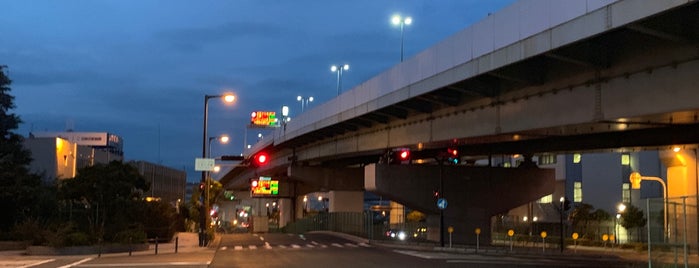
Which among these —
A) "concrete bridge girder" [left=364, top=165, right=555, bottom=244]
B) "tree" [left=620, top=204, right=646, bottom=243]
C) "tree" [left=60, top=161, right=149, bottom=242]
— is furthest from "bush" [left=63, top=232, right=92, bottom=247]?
"tree" [left=620, top=204, right=646, bottom=243]

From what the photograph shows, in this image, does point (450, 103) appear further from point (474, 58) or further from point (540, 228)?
point (540, 228)

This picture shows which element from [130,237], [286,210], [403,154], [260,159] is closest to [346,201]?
[286,210]

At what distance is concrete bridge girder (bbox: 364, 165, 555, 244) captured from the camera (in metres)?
39.5

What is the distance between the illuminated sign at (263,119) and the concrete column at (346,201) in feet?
82.4

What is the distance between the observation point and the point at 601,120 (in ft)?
67.5

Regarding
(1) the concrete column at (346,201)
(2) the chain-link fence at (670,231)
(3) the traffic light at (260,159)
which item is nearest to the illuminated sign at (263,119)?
(1) the concrete column at (346,201)

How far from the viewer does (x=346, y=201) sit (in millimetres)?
68000

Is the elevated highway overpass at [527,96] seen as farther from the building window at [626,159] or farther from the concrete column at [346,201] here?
the building window at [626,159]

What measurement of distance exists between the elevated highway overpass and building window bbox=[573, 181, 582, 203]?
139 ft

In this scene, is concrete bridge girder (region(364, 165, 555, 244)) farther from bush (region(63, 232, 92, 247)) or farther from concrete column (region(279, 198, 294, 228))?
concrete column (region(279, 198, 294, 228))

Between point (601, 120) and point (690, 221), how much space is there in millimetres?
4926

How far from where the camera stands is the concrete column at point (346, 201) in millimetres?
67625

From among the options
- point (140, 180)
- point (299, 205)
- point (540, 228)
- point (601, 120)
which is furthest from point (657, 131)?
point (299, 205)

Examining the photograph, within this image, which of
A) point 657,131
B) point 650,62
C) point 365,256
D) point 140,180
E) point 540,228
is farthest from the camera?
point 540,228
